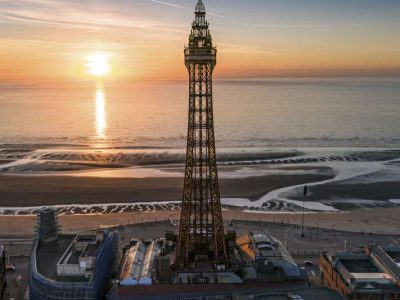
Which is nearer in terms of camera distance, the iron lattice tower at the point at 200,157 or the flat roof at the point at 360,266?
the iron lattice tower at the point at 200,157

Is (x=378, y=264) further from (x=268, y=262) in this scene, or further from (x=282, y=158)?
(x=282, y=158)

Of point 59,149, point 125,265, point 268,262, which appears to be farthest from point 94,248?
point 59,149

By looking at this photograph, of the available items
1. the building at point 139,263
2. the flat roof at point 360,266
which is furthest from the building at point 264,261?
the building at point 139,263

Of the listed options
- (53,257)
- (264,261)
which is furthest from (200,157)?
(53,257)

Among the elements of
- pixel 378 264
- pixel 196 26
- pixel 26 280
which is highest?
pixel 196 26

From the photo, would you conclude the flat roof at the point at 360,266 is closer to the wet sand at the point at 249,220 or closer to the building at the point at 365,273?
the building at the point at 365,273

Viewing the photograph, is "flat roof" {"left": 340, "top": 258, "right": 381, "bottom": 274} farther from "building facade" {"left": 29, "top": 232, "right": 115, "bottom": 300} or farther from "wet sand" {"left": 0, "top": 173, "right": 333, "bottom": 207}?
"wet sand" {"left": 0, "top": 173, "right": 333, "bottom": 207}
